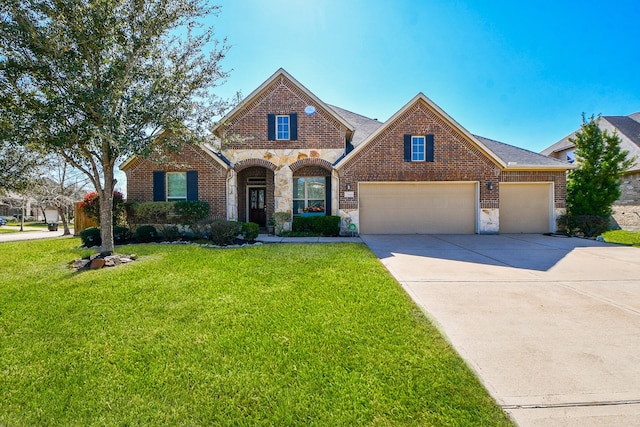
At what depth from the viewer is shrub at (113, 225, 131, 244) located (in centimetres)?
1040

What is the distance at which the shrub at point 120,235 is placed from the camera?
10.4 metres

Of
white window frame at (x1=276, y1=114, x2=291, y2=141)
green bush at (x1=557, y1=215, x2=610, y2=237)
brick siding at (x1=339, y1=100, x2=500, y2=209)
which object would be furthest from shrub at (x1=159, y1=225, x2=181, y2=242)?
green bush at (x1=557, y1=215, x2=610, y2=237)

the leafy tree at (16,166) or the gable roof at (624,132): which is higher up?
the gable roof at (624,132)

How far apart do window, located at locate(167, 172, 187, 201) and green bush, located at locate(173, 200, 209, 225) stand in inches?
37.0

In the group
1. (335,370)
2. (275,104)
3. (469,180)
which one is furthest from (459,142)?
(335,370)

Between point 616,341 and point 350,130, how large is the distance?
1120 centimetres

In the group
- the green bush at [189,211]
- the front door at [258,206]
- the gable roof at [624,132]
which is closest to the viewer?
the green bush at [189,211]

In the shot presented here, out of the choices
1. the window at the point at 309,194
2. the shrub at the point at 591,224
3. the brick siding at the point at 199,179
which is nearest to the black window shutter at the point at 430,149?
the window at the point at 309,194

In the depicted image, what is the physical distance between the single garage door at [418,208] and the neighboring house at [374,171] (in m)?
0.04

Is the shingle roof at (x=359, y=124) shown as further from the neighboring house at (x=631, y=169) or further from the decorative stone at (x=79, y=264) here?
the decorative stone at (x=79, y=264)

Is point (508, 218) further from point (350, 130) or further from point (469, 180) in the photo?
point (350, 130)

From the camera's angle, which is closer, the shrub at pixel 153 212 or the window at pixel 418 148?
the shrub at pixel 153 212

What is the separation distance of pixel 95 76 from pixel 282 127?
7.07 meters

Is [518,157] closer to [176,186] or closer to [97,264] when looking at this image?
[176,186]
